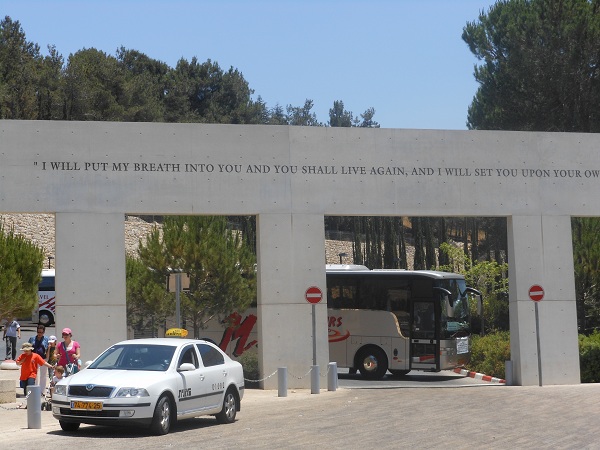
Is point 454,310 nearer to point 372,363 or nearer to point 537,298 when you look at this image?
point 372,363

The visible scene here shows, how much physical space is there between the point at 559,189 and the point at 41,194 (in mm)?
13199

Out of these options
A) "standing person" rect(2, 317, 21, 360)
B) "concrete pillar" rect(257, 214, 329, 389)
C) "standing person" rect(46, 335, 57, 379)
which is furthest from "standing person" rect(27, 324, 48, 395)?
"standing person" rect(2, 317, 21, 360)

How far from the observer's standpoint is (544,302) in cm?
2584

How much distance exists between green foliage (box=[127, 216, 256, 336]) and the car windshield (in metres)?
22.3

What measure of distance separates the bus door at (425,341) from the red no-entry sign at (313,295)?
26.1ft

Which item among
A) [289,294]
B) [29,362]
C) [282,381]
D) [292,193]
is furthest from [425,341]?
[29,362]

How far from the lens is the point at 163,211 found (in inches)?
918

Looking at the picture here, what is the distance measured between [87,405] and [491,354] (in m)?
19.2

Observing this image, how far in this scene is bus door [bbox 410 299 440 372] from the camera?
31.2m

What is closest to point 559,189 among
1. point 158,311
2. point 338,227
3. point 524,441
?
point 524,441

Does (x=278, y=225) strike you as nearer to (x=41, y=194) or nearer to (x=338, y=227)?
(x=41, y=194)

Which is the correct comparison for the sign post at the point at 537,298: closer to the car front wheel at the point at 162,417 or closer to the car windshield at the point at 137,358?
the car windshield at the point at 137,358

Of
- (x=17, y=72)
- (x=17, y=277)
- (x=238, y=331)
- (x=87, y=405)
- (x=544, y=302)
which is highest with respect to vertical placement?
(x=17, y=72)

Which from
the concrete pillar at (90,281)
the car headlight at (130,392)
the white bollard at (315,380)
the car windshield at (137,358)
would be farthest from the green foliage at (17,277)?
the car headlight at (130,392)
